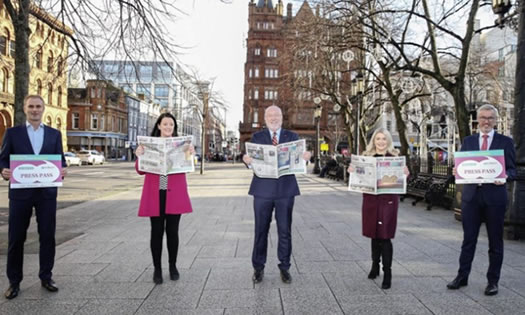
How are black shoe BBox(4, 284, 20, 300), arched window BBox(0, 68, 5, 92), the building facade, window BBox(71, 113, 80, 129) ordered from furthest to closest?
window BBox(71, 113, 80, 129)
arched window BBox(0, 68, 5, 92)
the building facade
black shoe BBox(4, 284, 20, 300)

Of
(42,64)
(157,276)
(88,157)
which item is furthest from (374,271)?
(88,157)

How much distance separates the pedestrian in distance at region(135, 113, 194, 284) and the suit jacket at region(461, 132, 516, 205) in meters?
3.17

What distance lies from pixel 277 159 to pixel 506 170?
8.36 ft

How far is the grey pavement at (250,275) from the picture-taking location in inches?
162

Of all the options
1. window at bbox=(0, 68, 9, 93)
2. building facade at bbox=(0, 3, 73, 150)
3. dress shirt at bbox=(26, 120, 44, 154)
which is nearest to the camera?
dress shirt at bbox=(26, 120, 44, 154)

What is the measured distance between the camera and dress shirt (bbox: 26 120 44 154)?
4.61 m

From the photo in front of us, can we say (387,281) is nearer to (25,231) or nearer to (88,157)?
(25,231)

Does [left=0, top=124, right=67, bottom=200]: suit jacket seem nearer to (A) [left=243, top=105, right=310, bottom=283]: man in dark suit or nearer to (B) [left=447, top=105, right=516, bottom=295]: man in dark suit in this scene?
(A) [left=243, top=105, right=310, bottom=283]: man in dark suit

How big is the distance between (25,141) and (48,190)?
22.8 inches

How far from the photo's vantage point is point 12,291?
14.2 ft

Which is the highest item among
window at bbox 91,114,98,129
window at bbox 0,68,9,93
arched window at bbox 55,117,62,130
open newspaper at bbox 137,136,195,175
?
window at bbox 0,68,9,93

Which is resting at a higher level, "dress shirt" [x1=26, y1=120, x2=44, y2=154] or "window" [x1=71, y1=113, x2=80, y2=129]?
"window" [x1=71, y1=113, x2=80, y2=129]

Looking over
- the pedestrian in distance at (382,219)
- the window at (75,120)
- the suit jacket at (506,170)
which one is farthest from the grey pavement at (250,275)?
the window at (75,120)

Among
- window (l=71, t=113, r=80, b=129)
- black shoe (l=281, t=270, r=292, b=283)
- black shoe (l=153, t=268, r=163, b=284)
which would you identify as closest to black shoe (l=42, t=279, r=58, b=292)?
black shoe (l=153, t=268, r=163, b=284)
